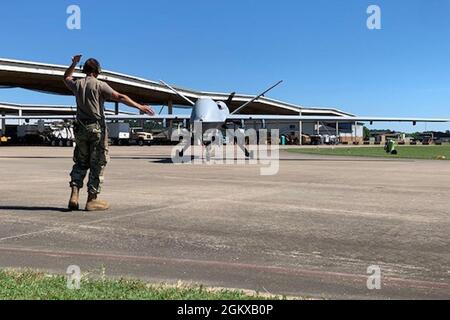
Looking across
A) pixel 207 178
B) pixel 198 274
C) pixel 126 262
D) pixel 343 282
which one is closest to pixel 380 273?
pixel 343 282

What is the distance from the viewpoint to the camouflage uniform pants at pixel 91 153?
8.29 m

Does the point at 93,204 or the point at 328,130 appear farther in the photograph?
the point at 328,130

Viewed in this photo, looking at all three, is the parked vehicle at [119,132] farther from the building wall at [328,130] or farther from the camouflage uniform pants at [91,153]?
the camouflage uniform pants at [91,153]

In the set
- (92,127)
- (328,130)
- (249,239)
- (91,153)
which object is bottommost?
Answer: (249,239)

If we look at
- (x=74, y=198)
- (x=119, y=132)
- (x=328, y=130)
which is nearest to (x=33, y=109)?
(x=119, y=132)

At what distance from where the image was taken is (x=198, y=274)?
4.91 metres

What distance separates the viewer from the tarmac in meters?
4.79

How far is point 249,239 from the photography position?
652cm

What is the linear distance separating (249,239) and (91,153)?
3355mm

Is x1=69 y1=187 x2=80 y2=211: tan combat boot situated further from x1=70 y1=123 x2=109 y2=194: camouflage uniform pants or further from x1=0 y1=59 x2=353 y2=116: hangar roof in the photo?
x1=0 y1=59 x2=353 y2=116: hangar roof

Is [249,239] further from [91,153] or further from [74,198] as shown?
[74,198]

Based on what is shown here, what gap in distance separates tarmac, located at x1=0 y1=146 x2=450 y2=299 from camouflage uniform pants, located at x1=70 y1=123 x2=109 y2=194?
1.96 feet

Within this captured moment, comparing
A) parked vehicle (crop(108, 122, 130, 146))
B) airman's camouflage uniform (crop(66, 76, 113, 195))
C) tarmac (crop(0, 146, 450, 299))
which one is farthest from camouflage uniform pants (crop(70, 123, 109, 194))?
parked vehicle (crop(108, 122, 130, 146))
